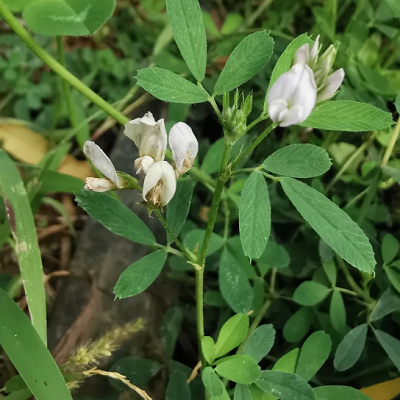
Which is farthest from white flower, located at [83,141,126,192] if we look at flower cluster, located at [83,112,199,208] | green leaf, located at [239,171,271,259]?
green leaf, located at [239,171,271,259]

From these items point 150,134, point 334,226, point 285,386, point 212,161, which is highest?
point 150,134

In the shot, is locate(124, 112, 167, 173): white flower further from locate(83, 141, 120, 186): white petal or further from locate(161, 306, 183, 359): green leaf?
locate(161, 306, 183, 359): green leaf

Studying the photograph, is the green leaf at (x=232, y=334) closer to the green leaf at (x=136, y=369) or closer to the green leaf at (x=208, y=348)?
the green leaf at (x=208, y=348)

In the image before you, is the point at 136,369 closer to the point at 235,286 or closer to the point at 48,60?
the point at 235,286

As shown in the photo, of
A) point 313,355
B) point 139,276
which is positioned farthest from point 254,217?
point 313,355

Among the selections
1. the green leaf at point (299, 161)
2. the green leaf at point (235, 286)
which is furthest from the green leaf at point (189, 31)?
the green leaf at point (235, 286)
